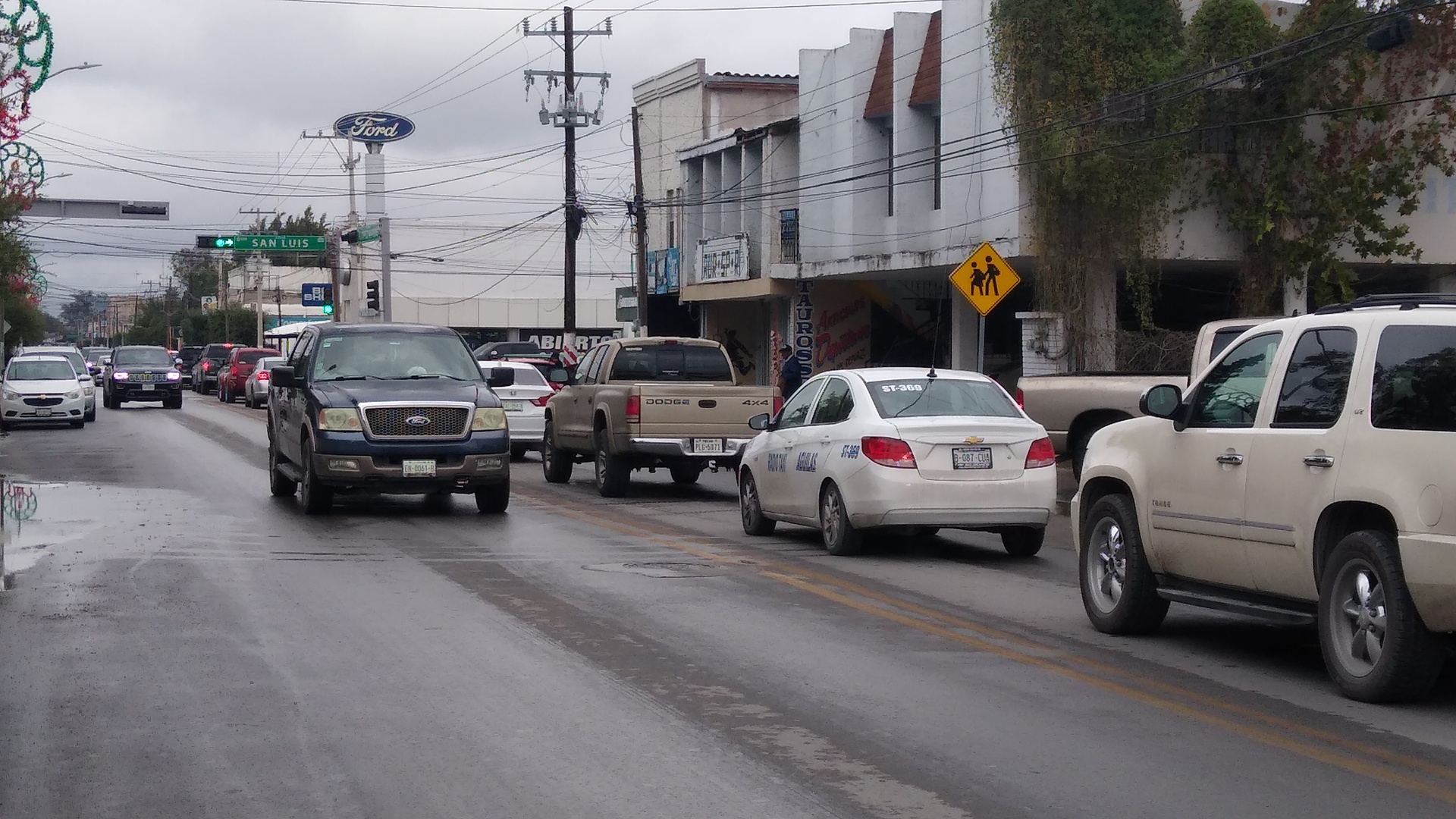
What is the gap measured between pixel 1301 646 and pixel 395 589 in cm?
603

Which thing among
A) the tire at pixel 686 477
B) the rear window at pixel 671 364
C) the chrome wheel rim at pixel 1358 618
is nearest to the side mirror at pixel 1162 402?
the chrome wheel rim at pixel 1358 618

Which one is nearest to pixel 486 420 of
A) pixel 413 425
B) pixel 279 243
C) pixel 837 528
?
pixel 413 425

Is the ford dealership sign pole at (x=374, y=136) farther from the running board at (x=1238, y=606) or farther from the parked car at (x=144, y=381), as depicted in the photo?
the running board at (x=1238, y=606)

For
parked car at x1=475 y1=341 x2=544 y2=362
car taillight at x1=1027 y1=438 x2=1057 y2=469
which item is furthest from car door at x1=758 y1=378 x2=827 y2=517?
parked car at x1=475 y1=341 x2=544 y2=362

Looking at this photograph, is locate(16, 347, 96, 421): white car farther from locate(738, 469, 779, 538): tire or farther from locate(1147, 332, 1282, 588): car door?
locate(1147, 332, 1282, 588): car door

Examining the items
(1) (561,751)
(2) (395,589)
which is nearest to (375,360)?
(2) (395,589)

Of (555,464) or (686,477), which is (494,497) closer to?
(555,464)

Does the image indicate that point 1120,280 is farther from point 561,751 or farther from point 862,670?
point 561,751

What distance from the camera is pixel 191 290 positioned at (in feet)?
Result: 503

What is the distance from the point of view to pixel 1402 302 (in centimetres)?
805

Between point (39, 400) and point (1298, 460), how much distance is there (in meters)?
32.4

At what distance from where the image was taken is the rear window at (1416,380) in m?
7.23

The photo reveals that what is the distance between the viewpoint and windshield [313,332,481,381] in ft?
57.3

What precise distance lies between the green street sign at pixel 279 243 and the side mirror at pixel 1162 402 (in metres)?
63.7
